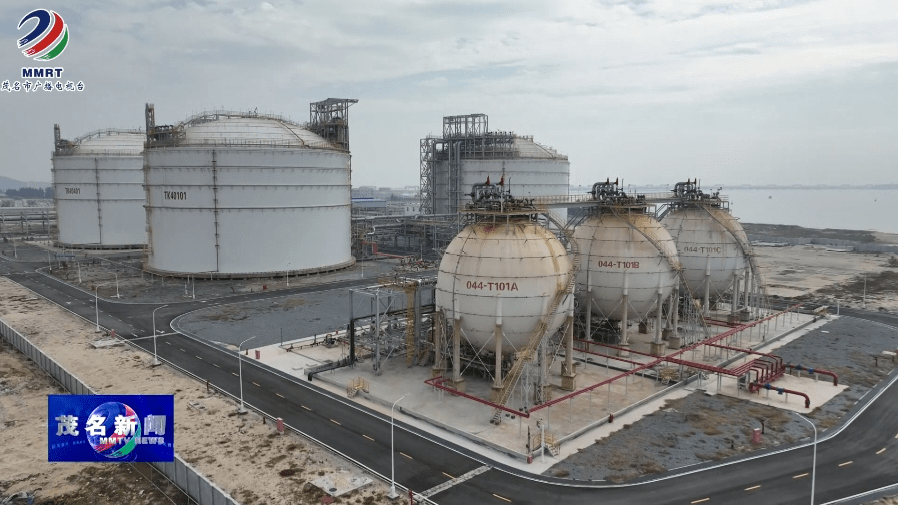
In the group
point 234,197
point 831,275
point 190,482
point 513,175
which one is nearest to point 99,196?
point 234,197

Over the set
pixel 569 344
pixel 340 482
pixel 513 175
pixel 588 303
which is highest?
pixel 513 175

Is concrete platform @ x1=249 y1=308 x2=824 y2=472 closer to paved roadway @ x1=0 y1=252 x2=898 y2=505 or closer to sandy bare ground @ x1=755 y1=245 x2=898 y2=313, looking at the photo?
paved roadway @ x1=0 y1=252 x2=898 y2=505

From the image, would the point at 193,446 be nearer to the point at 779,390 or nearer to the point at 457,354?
the point at 457,354

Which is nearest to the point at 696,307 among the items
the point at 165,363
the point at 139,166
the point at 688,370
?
the point at 688,370

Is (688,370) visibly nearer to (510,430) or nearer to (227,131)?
(510,430)

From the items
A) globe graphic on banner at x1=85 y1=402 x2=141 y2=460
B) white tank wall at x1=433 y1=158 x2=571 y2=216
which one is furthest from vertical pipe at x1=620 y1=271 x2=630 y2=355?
white tank wall at x1=433 y1=158 x2=571 y2=216
